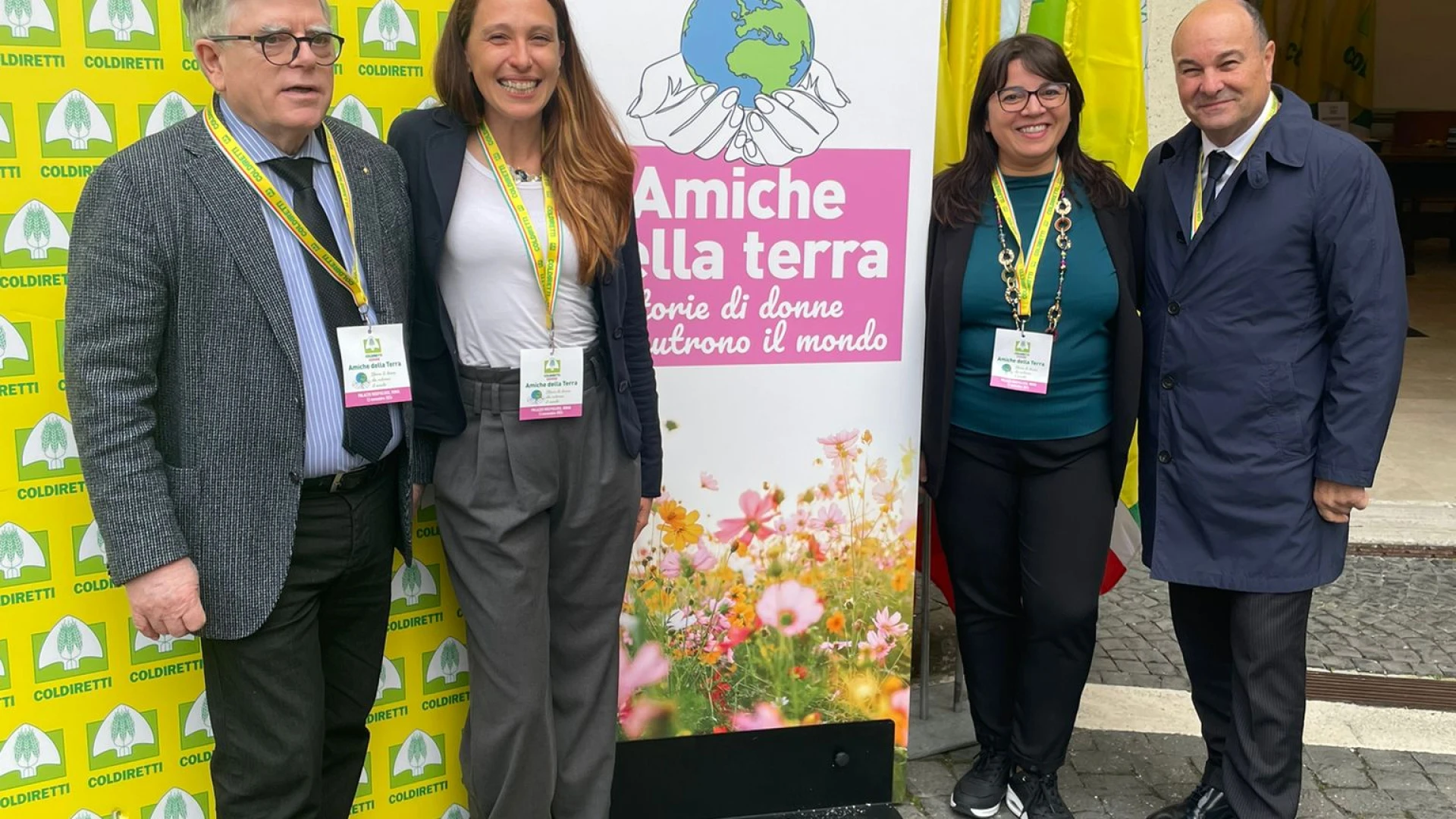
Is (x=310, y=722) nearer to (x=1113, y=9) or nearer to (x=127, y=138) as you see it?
(x=127, y=138)

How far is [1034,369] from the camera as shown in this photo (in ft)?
9.25

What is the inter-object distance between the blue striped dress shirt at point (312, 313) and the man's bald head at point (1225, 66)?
74.1 inches

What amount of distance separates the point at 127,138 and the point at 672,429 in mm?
1287

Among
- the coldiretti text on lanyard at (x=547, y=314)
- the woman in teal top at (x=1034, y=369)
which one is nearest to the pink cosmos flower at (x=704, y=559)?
the woman in teal top at (x=1034, y=369)

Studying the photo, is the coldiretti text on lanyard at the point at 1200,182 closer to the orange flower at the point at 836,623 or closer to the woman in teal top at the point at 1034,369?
the woman in teal top at the point at 1034,369

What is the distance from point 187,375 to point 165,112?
619 millimetres

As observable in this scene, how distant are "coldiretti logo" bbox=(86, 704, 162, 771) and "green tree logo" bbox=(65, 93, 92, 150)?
1.10 meters

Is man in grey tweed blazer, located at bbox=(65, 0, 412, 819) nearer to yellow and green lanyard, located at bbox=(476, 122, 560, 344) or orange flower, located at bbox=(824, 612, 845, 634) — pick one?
yellow and green lanyard, located at bbox=(476, 122, 560, 344)

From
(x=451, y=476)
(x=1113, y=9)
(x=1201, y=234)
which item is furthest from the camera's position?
(x=1113, y=9)

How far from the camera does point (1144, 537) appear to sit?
3113 mm

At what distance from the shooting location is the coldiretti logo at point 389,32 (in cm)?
250

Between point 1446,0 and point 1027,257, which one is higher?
point 1446,0

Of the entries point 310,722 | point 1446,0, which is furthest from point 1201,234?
point 1446,0

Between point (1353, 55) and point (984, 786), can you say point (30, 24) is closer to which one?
point (984, 786)
